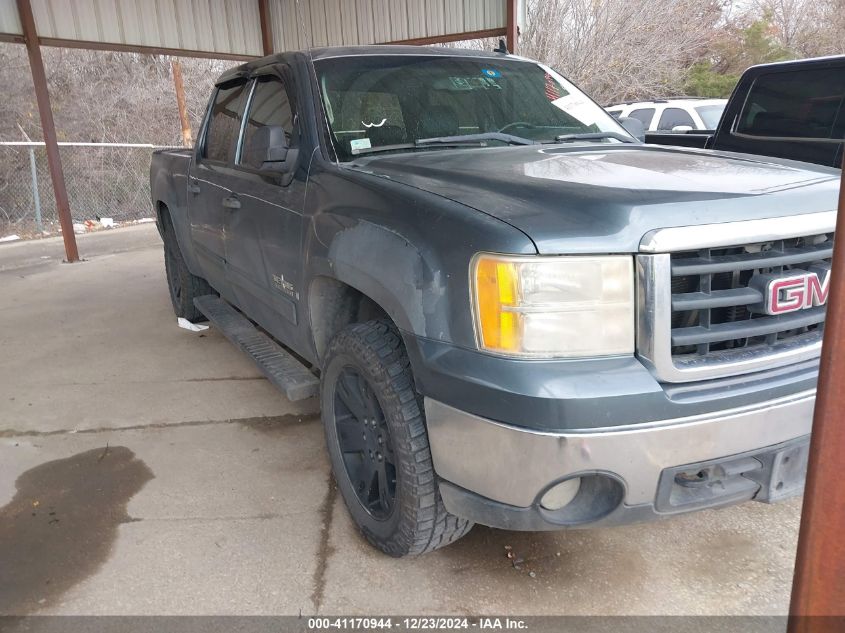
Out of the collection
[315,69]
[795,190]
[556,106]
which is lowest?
[795,190]

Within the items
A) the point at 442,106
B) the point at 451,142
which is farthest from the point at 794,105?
the point at 451,142

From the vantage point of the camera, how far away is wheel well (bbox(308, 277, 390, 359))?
Result: 2855mm

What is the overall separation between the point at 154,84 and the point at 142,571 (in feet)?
64.8

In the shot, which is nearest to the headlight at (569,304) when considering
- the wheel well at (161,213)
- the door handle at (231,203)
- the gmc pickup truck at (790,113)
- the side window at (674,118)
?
the door handle at (231,203)

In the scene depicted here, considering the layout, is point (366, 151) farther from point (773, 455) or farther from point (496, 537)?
point (773, 455)

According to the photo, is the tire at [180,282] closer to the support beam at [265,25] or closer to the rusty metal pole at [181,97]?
the support beam at [265,25]

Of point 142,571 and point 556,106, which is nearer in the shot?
point 142,571

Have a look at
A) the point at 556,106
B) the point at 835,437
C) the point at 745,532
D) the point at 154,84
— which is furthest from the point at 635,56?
the point at 835,437

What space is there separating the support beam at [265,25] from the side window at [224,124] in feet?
19.0

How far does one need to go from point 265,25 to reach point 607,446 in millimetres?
9702

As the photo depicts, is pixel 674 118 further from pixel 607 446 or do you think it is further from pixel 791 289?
pixel 607 446

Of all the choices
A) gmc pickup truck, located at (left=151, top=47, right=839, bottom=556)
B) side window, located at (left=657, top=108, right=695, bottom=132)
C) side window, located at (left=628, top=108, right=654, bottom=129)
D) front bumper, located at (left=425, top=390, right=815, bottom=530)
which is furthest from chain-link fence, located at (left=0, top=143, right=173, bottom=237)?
front bumper, located at (left=425, top=390, right=815, bottom=530)

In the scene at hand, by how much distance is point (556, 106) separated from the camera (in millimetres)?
3566

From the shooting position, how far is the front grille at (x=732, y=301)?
6.38 ft
